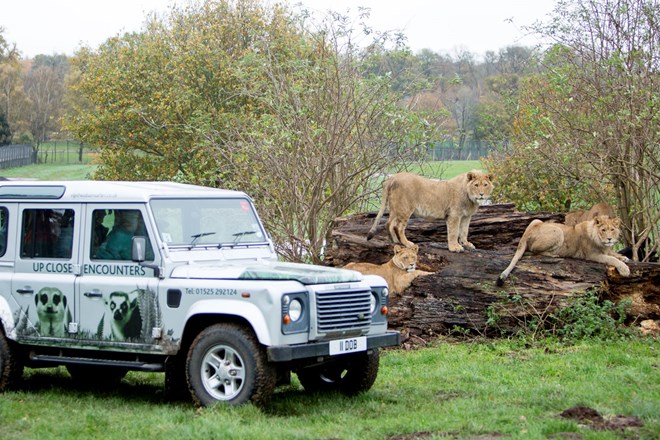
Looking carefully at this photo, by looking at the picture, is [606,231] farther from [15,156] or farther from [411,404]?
[15,156]

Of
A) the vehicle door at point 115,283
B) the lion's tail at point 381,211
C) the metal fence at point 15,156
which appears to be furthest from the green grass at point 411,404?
the metal fence at point 15,156

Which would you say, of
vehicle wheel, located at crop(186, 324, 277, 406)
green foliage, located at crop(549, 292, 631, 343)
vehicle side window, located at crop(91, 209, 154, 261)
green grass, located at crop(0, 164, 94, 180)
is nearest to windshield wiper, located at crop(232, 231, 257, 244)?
vehicle side window, located at crop(91, 209, 154, 261)

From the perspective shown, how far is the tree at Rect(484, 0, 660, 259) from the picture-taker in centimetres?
1385

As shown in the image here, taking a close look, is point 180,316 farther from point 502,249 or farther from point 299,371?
point 502,249

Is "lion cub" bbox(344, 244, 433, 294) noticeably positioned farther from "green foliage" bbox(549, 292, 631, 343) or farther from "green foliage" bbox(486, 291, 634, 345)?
"green foliage" bbox(549, 292, 631, 343)

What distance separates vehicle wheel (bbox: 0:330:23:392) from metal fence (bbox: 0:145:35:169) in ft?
172

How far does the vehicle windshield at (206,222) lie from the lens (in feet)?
29.1

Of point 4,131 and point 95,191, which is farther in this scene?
point 4,131

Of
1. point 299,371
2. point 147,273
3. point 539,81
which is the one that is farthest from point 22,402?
point 539,81

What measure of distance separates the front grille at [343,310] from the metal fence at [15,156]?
54466 millimetres

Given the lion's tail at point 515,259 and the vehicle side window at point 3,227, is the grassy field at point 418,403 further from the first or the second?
the vehicle side window at point 3,227

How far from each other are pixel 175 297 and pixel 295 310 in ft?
3.77

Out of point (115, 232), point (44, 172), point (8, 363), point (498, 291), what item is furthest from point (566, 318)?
point (44, 172)

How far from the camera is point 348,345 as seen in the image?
833cm
